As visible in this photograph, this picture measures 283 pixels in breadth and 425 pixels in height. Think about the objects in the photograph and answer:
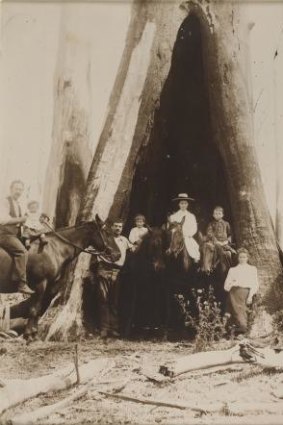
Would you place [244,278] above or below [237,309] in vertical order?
above

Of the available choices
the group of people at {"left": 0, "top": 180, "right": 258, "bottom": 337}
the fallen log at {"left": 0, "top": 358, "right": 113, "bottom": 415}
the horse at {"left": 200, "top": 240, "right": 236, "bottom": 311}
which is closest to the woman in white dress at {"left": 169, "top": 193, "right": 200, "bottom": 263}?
the group of people at {"left": 0, "top": 180, "right": 258, "bottom": 337}

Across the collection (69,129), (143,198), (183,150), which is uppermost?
(69,129)

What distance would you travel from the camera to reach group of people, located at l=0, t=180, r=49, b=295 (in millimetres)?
4258

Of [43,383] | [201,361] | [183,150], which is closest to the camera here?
[43,383]

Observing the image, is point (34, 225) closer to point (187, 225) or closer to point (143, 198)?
point (143, 198)

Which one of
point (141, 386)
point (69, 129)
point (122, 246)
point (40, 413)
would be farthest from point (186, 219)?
point (40, 413)

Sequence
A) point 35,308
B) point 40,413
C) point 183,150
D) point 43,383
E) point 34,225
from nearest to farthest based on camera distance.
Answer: point 40,413, point 43,383, point 35,308, point 34,225, point 183,150

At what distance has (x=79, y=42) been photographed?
4578 mm

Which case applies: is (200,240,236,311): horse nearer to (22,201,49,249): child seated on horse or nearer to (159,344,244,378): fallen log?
(159,344,244,378): fallen log

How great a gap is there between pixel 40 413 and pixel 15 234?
141cm

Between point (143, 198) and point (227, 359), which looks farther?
point (143, 198)

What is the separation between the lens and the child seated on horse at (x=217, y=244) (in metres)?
4.42

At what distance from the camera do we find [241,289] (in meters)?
4.39

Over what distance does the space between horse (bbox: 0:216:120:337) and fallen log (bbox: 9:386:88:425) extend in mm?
614
